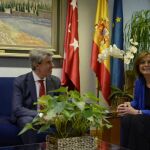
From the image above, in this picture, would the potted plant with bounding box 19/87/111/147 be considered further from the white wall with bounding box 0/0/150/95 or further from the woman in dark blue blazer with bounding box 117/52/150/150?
the white wall with bounding box 0/0/150/95

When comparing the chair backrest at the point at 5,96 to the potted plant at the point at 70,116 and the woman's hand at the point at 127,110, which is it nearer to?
the woman's hand at the point at 127,110

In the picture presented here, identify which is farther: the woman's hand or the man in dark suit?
the man in dark suit

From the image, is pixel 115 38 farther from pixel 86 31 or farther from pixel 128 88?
pixel 128 88

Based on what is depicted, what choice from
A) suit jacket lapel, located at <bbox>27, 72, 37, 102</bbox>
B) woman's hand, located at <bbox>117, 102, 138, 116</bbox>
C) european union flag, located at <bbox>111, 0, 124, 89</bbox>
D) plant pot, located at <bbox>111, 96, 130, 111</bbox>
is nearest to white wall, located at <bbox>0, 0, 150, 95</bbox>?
european union flag, located at <bbox>111, 0, 124, 89</bbox>

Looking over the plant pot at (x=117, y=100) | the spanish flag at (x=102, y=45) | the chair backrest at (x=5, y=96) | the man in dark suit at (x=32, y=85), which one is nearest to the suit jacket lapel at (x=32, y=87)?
the man in dark suit at (x=32, y=85)

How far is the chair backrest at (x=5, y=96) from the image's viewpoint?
365 cm

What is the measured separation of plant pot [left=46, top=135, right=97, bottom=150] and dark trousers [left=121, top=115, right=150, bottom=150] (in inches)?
40.1

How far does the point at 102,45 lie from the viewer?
4.39 m

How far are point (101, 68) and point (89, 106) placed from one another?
2516mm

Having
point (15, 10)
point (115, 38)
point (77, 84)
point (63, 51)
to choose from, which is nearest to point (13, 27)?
point (15, 10)

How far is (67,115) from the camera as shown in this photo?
1.83m

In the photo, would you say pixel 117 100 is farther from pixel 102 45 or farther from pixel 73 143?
pixel 73 143

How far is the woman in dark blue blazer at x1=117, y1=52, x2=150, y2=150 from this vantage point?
9.44 ft

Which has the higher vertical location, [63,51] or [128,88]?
[63,51]
